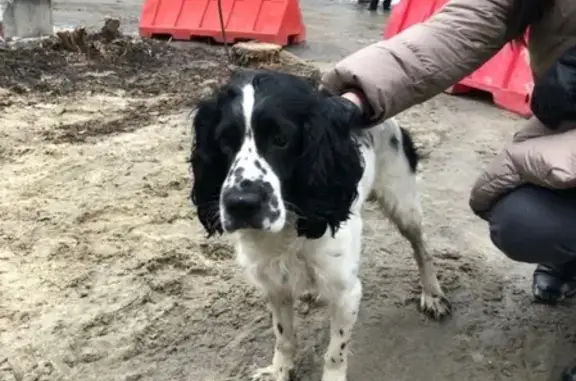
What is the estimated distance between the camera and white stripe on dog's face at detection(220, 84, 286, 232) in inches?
88.7

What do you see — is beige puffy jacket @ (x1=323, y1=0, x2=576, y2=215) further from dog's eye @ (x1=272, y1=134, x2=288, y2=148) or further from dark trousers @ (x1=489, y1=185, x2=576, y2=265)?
dog's eye @ (x1=272, y1=134, x2=288, y2=148)

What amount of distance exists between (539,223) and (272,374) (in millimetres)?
998

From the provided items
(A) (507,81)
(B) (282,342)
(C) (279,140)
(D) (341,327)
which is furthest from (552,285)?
(A) (507,81)

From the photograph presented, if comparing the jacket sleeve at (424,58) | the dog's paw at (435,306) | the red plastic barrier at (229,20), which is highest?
the jacket sleeve at (424,58)

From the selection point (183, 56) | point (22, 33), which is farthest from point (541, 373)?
point (22, 33)

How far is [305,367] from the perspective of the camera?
3.05m

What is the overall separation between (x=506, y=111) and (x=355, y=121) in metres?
3.46

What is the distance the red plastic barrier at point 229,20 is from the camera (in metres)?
7.62

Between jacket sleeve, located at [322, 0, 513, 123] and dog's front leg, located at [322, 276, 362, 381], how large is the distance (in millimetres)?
542

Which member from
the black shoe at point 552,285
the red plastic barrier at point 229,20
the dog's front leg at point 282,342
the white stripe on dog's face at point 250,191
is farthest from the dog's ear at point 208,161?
Answer: the red plastic barrier at point 229,20

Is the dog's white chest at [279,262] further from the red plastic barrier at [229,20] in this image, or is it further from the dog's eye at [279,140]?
the red plastic barrier at [229,20]

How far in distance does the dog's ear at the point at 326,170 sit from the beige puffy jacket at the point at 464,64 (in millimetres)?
214

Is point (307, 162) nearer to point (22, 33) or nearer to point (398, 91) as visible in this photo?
point (398, 91)

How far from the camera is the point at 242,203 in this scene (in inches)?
88.1
